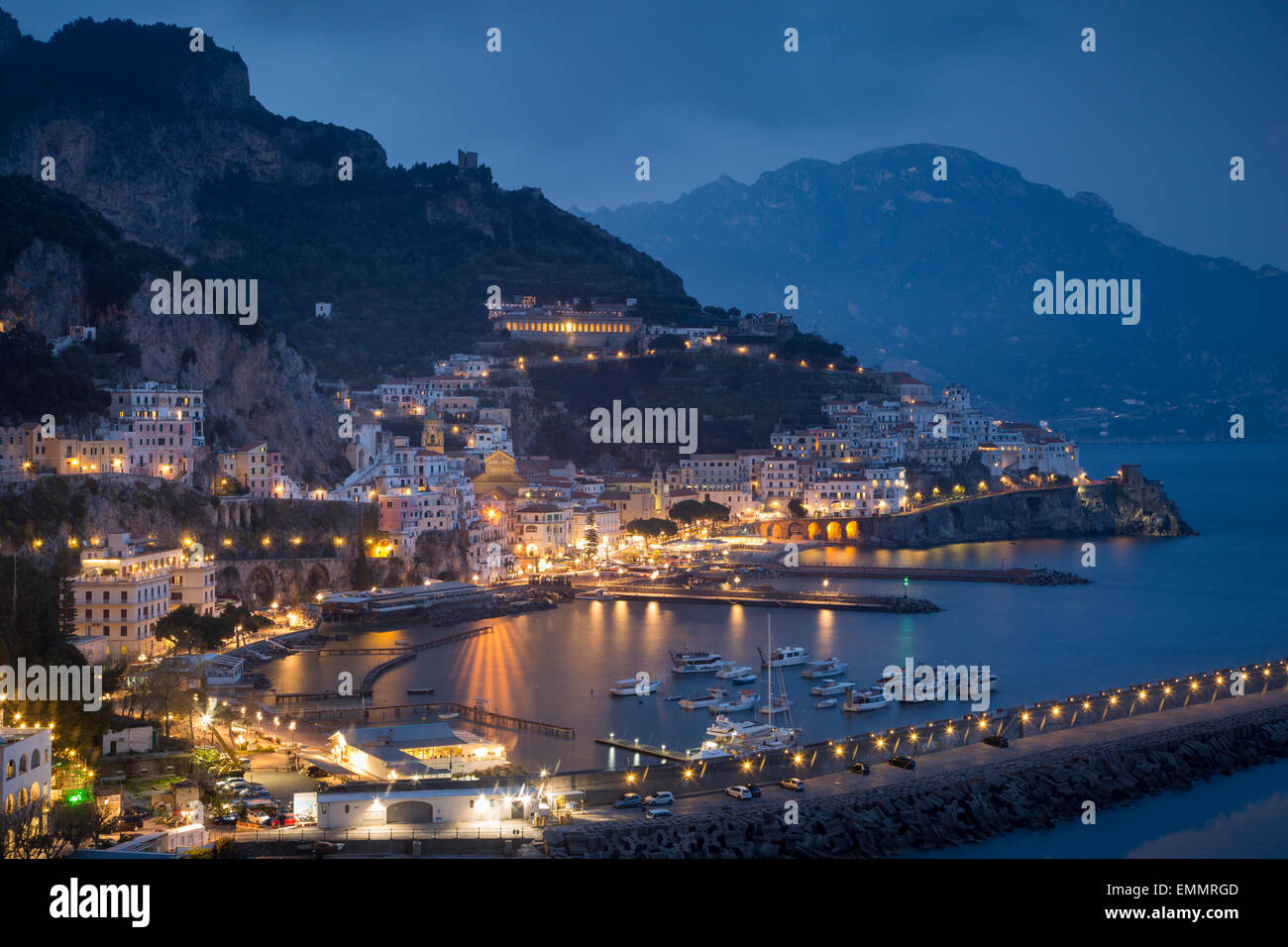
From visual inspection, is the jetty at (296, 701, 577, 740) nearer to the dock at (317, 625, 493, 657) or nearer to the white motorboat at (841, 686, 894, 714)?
the white motorboat at (841, 686, 894, 714)

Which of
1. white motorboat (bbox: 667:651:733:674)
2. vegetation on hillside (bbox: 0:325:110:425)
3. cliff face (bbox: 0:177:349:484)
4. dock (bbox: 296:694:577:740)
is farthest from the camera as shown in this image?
cliff face (bbox: 0:177:349:484)

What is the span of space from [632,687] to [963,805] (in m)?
9.24

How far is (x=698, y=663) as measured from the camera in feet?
87.0

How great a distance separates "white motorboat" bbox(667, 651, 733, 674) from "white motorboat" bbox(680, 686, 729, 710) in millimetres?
1831

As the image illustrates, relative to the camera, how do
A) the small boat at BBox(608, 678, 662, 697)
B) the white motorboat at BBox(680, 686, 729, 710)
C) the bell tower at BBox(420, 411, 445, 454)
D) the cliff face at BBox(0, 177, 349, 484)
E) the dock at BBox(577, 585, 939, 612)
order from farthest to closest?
the bell tower at BBox(420, 411, 445, 454) < the dock at BBox(577, 585, 939, 612) < the cliff face at BBox(0, 177, 349, 484) < the small boat at BBox(608, 678, 662, 697) < the white motorboat at BBox(680, 686, 729, 710)

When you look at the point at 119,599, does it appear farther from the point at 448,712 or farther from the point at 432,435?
the point at 432,435

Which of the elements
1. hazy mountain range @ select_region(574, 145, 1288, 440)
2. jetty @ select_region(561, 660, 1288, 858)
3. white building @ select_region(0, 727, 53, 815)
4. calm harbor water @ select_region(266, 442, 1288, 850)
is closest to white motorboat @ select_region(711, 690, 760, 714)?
calm harbor water @ select_region(266, 442, 1288, 850)

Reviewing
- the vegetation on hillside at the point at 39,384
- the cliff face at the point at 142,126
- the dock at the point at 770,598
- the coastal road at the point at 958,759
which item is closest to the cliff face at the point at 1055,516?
the dock at the point at 770,598

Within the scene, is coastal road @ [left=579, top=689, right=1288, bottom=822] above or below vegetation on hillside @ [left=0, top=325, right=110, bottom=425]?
below

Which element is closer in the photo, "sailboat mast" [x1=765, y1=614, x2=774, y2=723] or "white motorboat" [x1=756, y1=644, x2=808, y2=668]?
"sailboat mast" [x1=765, y1=614, x2=774, y2=723]

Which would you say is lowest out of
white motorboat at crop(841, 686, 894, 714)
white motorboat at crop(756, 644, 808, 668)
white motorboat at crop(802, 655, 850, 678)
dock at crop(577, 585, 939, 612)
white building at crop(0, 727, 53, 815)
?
white motorboat at crop(841, 686, 894, 714)

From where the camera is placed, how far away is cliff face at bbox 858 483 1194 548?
51375 mm
